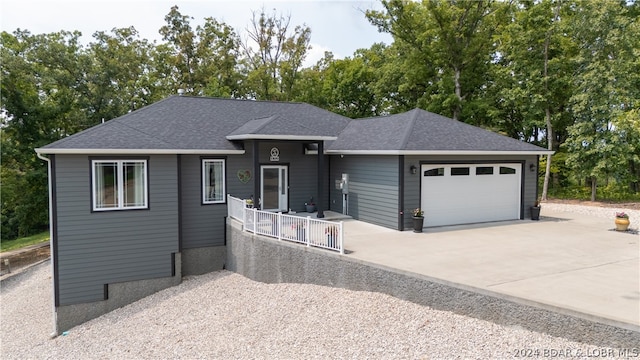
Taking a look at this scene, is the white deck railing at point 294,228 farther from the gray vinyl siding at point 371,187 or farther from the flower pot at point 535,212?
the flower pot at point 535,212

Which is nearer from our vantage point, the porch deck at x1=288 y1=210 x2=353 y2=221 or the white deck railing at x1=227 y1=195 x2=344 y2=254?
the white deck railing at x1=227 y1=195 x2=344 y2=254

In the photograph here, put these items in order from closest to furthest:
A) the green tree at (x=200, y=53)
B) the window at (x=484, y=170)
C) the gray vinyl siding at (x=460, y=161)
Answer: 1. the gray vinyl siding at (x=460, y=161)
2. the window at (x=484, y=170)
3. the green tree at (x=200, y=53)

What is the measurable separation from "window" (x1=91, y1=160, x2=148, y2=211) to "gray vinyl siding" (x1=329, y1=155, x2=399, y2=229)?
668 cm

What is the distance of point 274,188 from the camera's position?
14547 millimetres

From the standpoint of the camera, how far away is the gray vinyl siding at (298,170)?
14492 mm

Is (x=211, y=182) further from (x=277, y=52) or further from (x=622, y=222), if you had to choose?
(x=277, y=52)

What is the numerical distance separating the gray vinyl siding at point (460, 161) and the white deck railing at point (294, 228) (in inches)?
140

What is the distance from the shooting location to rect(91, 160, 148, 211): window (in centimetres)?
1079

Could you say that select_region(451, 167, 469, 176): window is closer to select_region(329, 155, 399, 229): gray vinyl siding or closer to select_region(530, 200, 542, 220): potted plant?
select_region(329, 155, 399, 229): gray vinyl siding

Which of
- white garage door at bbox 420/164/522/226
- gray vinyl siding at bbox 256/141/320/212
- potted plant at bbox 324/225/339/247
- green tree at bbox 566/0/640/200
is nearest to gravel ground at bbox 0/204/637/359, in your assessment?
potted plant at bbox 324/225/339/247

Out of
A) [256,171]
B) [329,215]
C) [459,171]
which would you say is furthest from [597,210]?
[256,171]

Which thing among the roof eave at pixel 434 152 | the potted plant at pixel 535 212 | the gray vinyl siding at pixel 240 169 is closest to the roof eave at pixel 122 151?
the gray vinyl siding at pixel 240 169

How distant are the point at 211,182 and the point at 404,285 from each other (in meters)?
7.86

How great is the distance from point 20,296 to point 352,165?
1259 cm
